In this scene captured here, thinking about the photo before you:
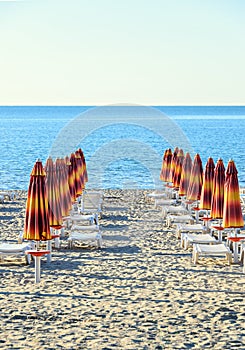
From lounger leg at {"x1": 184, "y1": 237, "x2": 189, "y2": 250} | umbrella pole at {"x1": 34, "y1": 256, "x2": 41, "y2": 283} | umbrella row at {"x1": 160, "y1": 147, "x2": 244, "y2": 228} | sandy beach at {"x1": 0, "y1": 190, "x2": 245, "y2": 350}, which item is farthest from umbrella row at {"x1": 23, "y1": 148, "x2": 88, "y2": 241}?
umbrella row at {"x1": 160, "y1": 147, "x2": 244, "y2": 228}

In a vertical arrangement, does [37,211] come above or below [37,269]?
above

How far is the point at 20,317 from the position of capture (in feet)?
25.0

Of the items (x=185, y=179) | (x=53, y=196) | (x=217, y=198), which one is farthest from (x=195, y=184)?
(x=53, y=196)

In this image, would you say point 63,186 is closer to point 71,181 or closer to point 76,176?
point 71,181

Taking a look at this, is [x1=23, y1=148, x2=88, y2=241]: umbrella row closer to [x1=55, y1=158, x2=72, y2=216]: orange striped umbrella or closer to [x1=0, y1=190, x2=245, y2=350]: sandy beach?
[x1=55, y1=158, x2=72, y2=216]: orange striped umbrella

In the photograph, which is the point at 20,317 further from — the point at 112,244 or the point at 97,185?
the point at 97,185

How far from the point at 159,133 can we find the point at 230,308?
85.0 metres

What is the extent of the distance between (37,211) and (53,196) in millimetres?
1819

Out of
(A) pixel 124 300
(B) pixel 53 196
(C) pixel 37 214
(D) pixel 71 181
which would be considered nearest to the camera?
(A) pixel 124 300

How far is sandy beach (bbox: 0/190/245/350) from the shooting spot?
696 centimetres

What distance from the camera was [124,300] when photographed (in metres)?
8.34

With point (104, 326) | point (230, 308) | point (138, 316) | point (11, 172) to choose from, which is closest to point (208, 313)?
point (230, 308)

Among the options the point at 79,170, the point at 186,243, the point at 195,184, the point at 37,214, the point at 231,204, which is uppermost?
the point at 79,170

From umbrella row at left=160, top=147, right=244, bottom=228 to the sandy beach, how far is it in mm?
848
